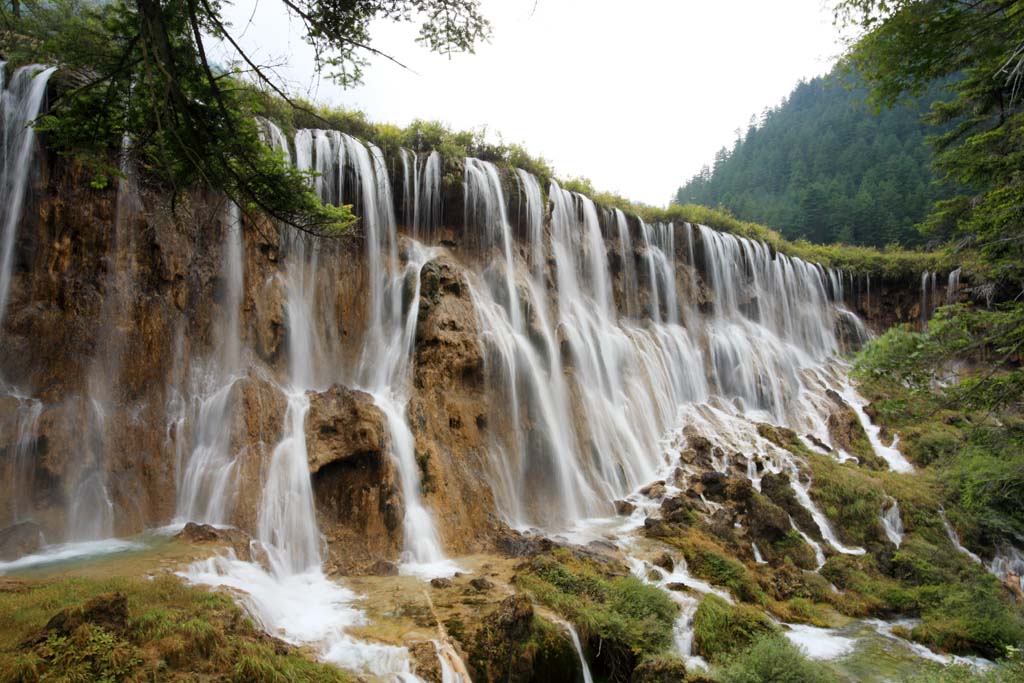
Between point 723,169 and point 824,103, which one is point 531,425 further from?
point 824,103

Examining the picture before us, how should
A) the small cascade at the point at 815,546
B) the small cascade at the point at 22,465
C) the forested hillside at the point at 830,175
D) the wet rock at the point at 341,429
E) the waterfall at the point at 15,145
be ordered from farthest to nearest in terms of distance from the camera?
the forested hillside at the point at 830,175
the small cascade at the point at 815,546
the wet rock at the point at 341,429
the waterfall at the point at 15,145
the small cascade at the point at 22,465

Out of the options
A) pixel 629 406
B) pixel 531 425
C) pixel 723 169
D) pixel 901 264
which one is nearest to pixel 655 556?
pixel 531 425

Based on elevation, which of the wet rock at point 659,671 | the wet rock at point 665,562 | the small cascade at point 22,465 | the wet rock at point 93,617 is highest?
the small cascade at point 22,465

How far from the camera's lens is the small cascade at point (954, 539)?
13.1m

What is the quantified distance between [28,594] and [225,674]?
251 centimetres

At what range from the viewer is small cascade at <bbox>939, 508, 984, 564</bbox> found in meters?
13.1

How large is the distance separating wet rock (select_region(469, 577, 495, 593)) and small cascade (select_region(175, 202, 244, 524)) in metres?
4.35

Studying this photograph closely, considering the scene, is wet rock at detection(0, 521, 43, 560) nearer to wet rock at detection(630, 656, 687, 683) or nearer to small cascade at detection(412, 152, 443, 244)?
wet rock at detection(630, 656, 687, 683)

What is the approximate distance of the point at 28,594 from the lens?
17.9ft

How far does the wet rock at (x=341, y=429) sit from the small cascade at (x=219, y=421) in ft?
4.63

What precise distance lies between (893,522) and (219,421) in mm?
16269

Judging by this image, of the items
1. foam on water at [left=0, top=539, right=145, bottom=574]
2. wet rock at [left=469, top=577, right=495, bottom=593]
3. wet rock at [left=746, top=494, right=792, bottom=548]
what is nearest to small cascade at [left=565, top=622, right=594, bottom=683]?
wet rock at [left=469, top=577, right=495, bottom=593]

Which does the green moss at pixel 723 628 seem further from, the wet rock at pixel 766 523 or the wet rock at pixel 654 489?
the wet rock at pixel 654 489

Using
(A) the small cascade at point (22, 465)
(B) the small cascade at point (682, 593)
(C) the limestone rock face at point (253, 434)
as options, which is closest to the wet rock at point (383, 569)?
(C) the limestone rock face at point (253, 434)
